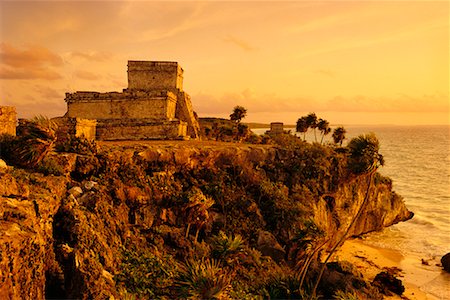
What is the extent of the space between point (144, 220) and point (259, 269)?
840 cm

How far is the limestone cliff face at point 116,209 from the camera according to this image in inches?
448

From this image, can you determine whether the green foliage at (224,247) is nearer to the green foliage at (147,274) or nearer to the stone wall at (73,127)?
the green foliage at (147,274)

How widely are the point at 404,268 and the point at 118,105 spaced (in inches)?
1357

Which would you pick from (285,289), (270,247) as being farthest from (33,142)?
(270,247)

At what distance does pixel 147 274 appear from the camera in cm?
1576

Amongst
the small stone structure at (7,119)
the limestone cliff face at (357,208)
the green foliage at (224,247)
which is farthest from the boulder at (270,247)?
the small stone structure at (7,119)

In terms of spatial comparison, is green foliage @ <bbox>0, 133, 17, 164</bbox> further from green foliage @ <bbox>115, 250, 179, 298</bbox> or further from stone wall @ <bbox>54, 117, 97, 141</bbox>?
green foliage @ <bbox>115, 250, 179, 298</bbox>

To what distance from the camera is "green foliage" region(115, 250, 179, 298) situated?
48.3ft

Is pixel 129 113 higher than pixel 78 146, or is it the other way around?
pixel 129 113

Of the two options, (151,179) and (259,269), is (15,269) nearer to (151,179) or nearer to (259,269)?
(151,179)

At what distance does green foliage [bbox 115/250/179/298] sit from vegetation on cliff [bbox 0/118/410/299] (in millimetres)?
56

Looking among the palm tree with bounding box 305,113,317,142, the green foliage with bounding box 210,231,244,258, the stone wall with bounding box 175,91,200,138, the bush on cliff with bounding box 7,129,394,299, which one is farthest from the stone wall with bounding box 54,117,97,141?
the palm tree with bounding box 305,113,317,142

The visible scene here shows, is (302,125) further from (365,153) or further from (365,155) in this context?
(365,155)

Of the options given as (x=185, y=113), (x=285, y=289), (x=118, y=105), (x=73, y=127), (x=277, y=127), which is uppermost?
(x=118, y=105)
